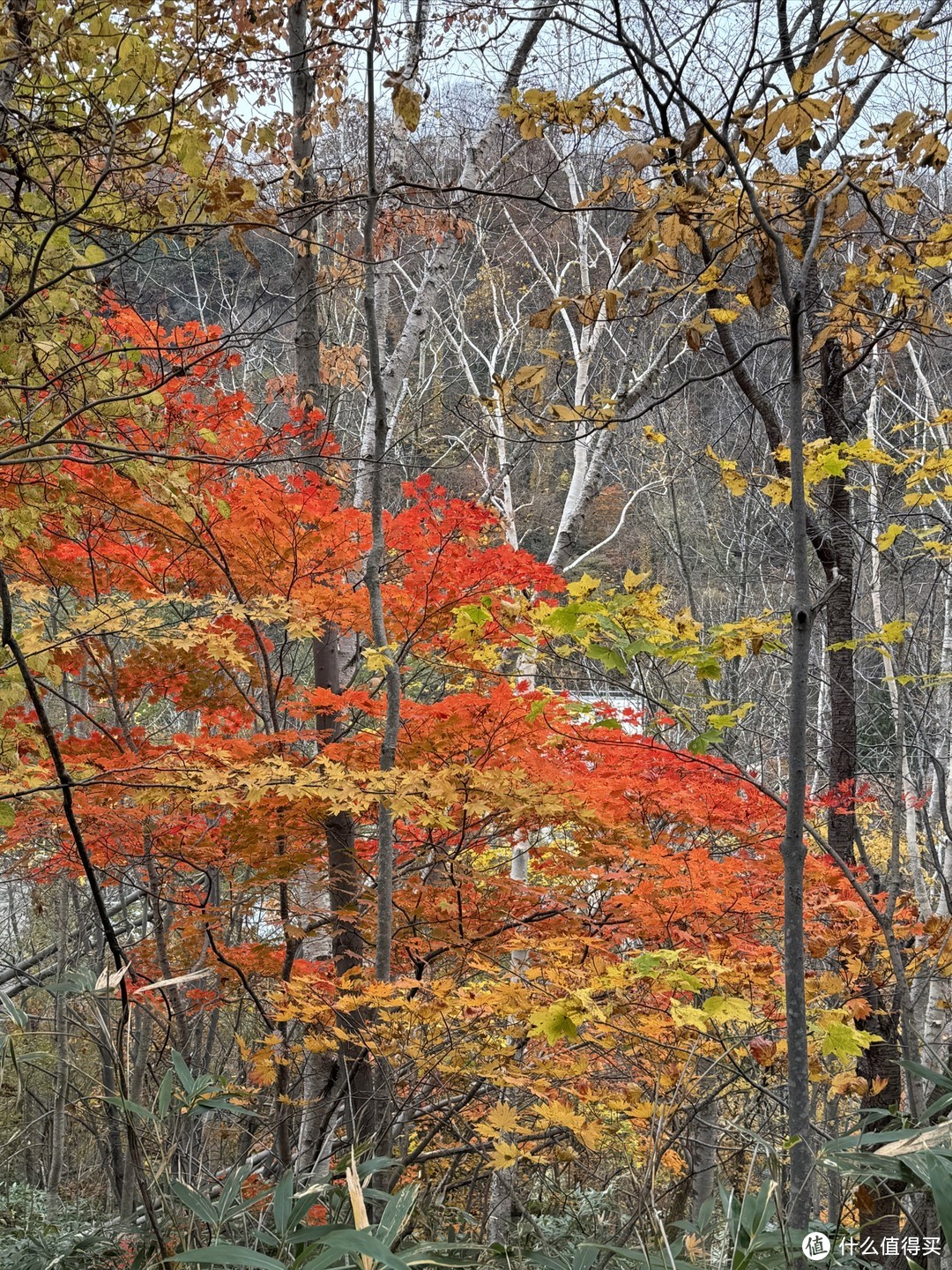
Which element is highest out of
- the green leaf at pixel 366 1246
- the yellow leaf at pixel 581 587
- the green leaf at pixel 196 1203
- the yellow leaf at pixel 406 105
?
the yellow leaf at pixel 406 105

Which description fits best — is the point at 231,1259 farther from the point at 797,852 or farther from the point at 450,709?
the point at 450,709

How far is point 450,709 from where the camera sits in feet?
12.6

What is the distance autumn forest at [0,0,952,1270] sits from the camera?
78.8 inches

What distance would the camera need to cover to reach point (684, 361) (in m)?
11.2

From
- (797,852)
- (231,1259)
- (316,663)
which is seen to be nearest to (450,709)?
(316,663)

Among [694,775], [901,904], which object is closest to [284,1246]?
[694,775]

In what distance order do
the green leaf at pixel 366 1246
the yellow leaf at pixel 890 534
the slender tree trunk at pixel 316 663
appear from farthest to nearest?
the slender tree trunk at pixel 316 663, the yellow leaf at pixel 890 534, the green leaf at pixel 366 1246

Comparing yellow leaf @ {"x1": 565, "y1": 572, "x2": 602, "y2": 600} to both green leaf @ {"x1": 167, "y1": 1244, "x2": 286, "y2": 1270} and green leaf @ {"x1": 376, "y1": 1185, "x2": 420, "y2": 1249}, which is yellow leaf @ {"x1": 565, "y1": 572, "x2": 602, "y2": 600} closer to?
green leaf @ {"x1": 376, "y1": 1185, "x2": 420, "y2": 1249}

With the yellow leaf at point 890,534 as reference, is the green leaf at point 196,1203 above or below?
below

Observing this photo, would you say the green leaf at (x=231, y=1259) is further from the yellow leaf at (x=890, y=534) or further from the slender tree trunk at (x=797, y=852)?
the yellow leaf at (x=890, y=534)

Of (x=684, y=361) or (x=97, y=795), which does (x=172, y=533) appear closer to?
(x=97, y=795)

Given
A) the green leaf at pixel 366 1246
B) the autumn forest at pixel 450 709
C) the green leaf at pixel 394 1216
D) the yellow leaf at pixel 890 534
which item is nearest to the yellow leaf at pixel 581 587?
the autumn forest at pixel 450 709

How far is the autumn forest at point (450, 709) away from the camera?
2002mm

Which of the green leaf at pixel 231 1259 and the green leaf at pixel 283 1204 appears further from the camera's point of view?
the green leaf at pixel 283 1204
